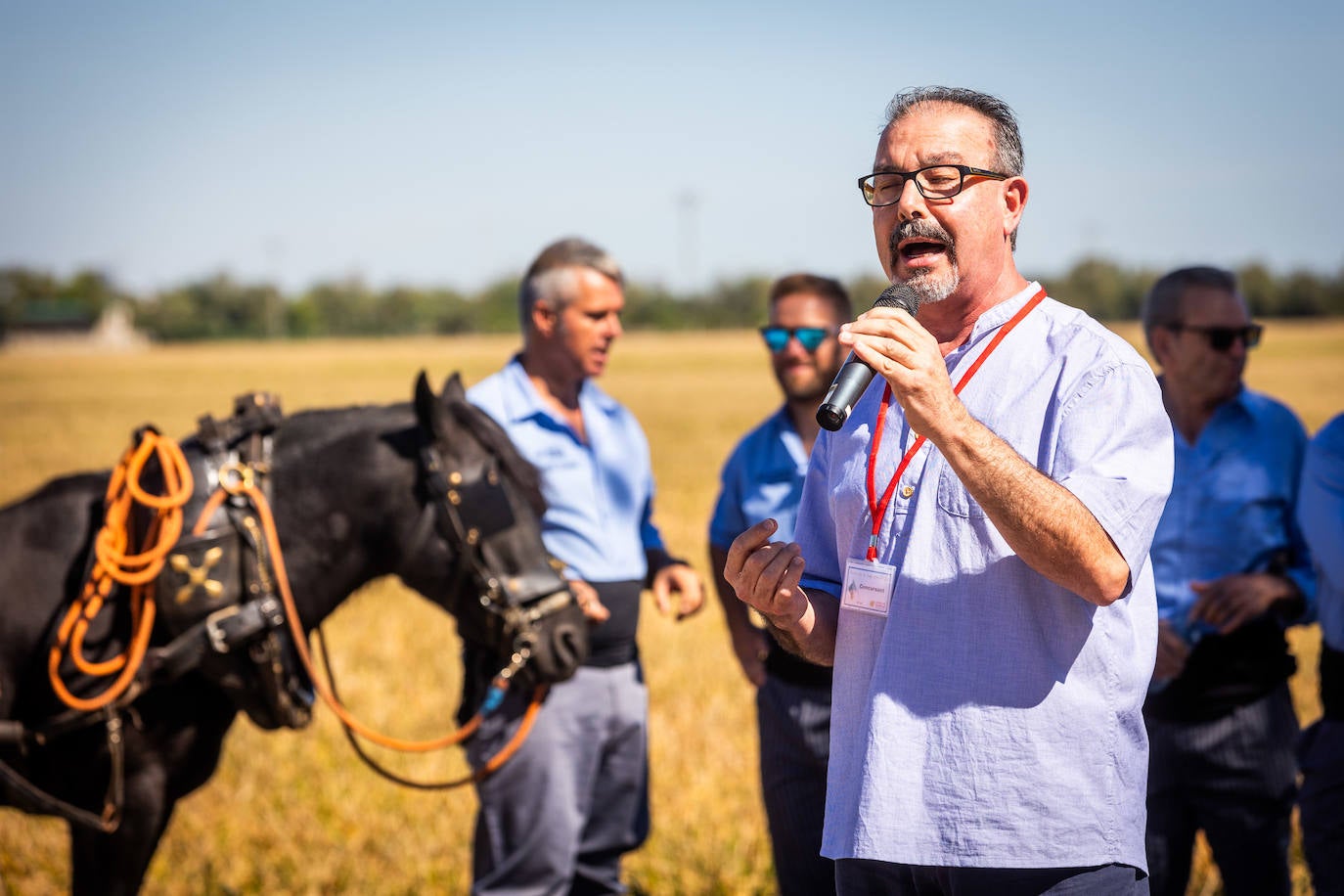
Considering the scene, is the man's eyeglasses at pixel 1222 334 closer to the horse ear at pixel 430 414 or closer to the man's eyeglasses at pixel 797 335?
the man's eyeglasses at pixel 797 335

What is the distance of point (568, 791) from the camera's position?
13.4ft

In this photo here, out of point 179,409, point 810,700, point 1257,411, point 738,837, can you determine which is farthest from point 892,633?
point 179,409

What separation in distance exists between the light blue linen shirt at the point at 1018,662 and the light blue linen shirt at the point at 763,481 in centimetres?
180

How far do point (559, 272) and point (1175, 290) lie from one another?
2.34m

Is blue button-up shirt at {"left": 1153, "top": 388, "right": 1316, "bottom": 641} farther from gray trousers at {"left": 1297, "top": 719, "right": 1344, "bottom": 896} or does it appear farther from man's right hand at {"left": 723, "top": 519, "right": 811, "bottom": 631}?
man's right hand at {"left": 723, "top": 519, "right": 811, "bottom": 631}

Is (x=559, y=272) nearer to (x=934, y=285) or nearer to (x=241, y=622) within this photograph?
(x=241, y=622)

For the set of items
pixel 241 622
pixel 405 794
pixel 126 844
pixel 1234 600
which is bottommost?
pixel 405 794

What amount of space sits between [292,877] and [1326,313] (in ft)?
251

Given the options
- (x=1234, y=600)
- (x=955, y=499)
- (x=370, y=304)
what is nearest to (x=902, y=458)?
(x=955, y=499)

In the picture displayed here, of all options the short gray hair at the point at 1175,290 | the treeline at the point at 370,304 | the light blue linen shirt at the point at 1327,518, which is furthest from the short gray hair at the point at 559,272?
the treeline at the point at 370,304

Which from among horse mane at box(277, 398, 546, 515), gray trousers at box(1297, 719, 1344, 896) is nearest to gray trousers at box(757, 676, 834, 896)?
horse mane at box(277, 398, 546, 515)

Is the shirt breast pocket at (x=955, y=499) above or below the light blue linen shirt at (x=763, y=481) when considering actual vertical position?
above

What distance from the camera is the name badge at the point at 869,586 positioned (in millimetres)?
2287

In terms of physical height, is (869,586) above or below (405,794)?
above
